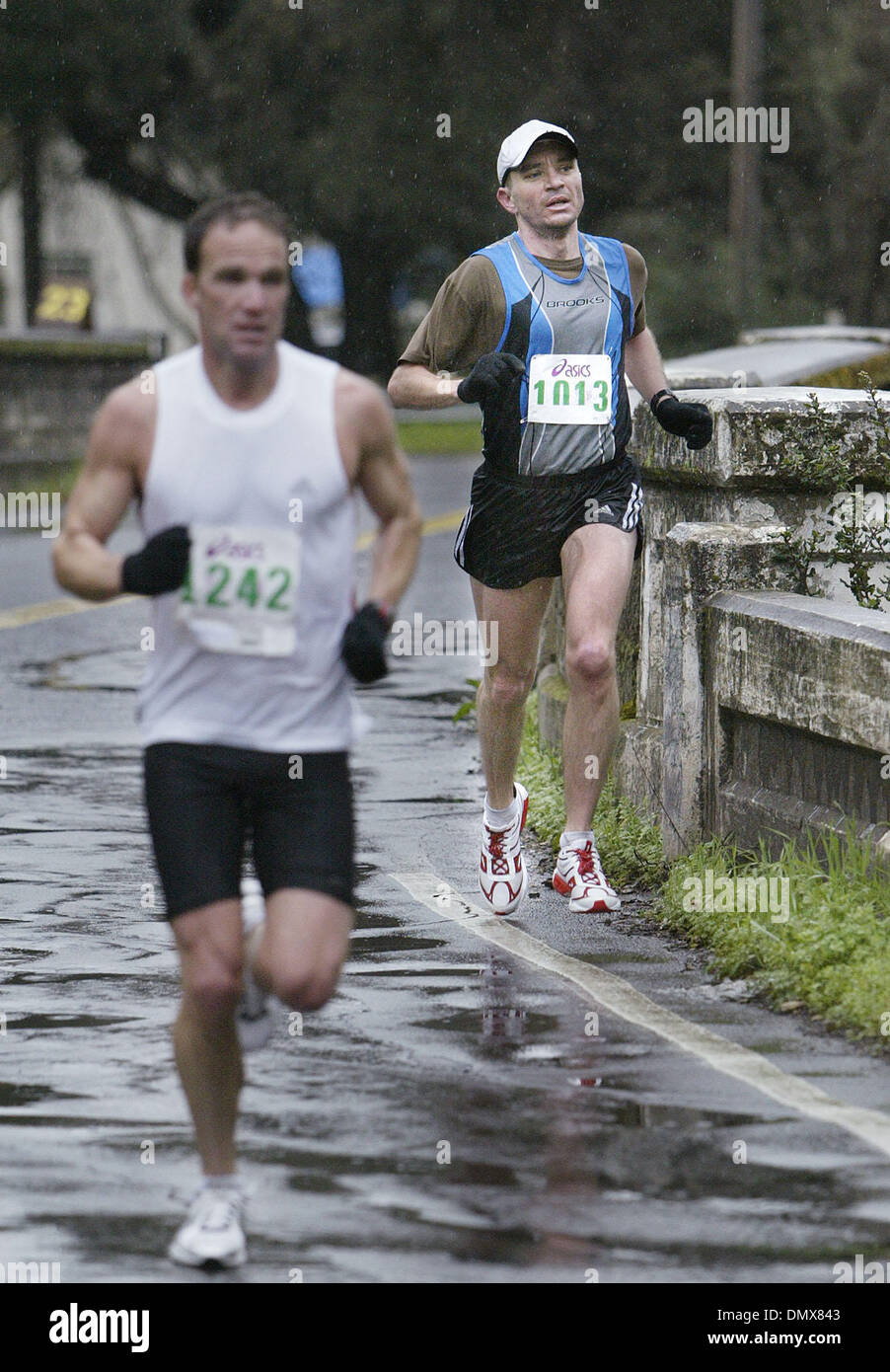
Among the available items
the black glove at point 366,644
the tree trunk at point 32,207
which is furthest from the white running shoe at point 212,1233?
the tree trunk at point 32,207

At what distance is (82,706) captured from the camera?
12.4m

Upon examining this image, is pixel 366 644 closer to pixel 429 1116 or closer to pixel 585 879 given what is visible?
pixel 429 1116

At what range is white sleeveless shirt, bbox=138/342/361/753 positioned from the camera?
465 cm

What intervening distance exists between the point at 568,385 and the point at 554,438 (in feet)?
0.64

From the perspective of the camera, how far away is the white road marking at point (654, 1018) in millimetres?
5379

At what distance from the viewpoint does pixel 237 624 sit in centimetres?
470

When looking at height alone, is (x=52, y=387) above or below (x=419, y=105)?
below

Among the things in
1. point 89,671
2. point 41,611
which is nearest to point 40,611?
point 41,611

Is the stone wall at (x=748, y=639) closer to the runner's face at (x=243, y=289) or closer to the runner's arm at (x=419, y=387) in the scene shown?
the runner's arm at (x=419, y=387)

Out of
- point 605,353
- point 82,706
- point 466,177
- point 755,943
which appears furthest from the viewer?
point 466,177

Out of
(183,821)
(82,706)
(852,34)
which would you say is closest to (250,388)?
(183,821)

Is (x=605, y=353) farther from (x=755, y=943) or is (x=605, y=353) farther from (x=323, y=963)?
(x=323, y=963)

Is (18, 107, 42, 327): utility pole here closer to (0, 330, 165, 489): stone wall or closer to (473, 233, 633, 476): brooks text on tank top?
(0, 330, 165, 489): stone wall
